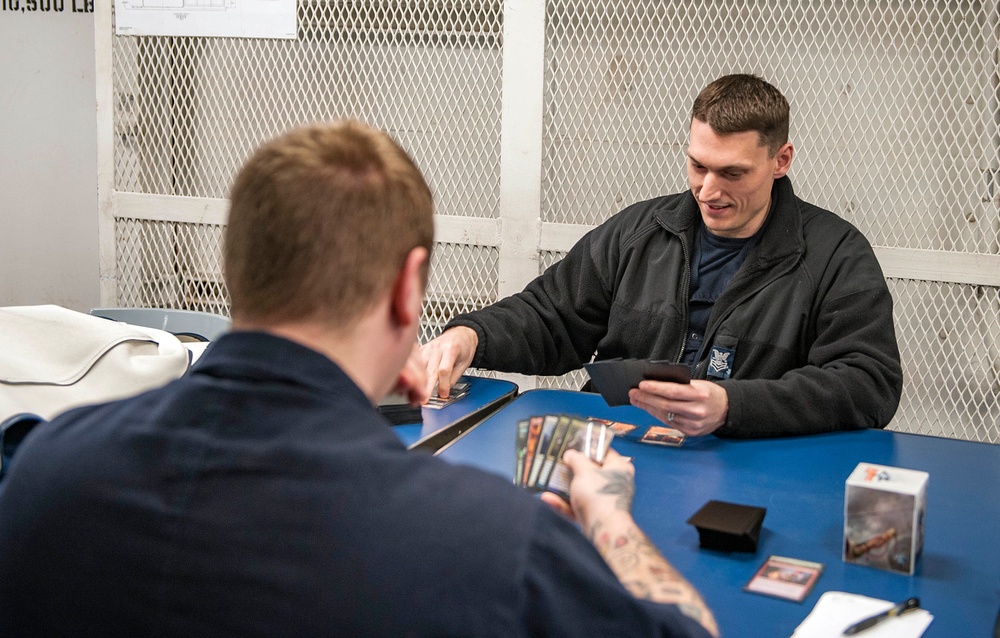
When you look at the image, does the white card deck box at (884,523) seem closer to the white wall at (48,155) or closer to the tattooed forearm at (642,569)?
the tattooed forearm at (642,569)

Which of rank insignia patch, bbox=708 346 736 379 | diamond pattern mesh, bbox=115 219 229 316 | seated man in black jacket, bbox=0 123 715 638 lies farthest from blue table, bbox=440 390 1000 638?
diamond pattern mesh, bbox=115 219 229 316

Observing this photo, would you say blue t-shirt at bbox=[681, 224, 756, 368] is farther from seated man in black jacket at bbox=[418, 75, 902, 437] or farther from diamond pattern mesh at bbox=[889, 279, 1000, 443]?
diamond pattern mesh at bbox=[889, 279, 1000, 443]

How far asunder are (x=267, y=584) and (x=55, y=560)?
216 millimetres

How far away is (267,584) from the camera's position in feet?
2.78

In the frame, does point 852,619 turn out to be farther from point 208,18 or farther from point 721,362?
point 208,18

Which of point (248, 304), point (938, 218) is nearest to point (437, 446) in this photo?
point (248, 304)

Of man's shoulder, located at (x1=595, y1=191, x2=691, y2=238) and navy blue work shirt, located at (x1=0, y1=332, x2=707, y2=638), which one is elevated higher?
man's shoulder, located at (x1=595, y1=191, x2=691, y2=238)

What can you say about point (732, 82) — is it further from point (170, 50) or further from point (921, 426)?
point (170, 50)

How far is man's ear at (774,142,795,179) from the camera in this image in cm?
263

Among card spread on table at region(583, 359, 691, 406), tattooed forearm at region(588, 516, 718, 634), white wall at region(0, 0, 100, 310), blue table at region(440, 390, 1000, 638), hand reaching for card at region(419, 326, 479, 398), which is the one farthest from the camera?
white wall at region(0, 0, 100, 310)

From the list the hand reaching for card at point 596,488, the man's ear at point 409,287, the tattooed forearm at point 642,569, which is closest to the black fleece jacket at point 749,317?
the hand reaching for card at point 596,488

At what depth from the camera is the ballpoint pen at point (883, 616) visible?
4.29ft

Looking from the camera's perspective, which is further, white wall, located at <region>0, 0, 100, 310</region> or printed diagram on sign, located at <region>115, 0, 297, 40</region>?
white wall, located at <region>0, 0, 100, 310</region>

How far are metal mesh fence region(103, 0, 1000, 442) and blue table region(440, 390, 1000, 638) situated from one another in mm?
1121
